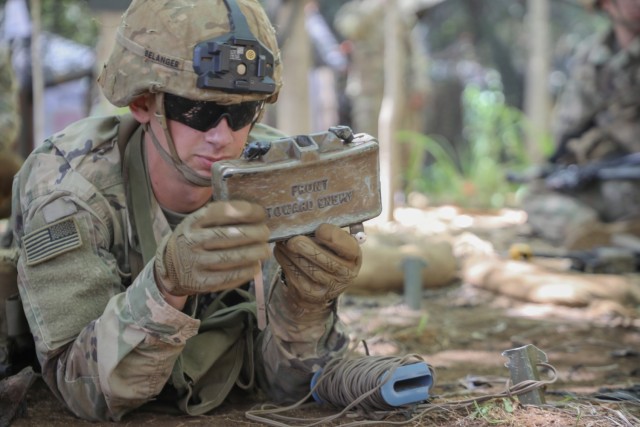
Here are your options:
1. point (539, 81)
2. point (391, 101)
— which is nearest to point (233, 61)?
point (391, 101)

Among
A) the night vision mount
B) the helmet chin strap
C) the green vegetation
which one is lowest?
the green vegetation

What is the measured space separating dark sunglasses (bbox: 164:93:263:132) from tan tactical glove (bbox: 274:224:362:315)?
1.50ft

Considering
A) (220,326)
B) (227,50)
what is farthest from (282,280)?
(227,50)

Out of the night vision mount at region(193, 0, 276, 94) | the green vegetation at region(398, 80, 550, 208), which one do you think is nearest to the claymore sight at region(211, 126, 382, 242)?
the night vision mount at region(193, 0, 276, 94)

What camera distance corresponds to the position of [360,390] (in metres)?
2.68

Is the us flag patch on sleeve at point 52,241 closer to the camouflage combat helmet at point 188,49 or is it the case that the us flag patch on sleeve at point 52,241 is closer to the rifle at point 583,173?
the camouflage combat helmet at point 188,49

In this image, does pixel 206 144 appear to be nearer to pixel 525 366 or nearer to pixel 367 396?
pixel 367 396

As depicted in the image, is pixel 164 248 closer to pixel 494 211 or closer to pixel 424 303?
pixel 424 303

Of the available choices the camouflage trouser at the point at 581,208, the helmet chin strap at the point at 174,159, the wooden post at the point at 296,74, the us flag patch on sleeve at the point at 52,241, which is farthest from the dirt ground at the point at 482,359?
the camouflage trouser at the point at 581,208

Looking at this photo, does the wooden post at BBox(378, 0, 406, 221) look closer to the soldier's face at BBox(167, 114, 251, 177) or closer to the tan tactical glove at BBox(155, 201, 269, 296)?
the soldier's face at BBox(167, 114, 251, 177)

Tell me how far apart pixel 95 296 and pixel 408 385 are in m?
0.99

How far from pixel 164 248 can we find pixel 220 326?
71 centimetres

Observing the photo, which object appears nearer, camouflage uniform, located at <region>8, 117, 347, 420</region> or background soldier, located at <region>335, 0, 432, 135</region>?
camouflage uniform, located at <region>8, 117, 347, 420</region>

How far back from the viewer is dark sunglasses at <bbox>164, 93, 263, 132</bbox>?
2664 millimetres
